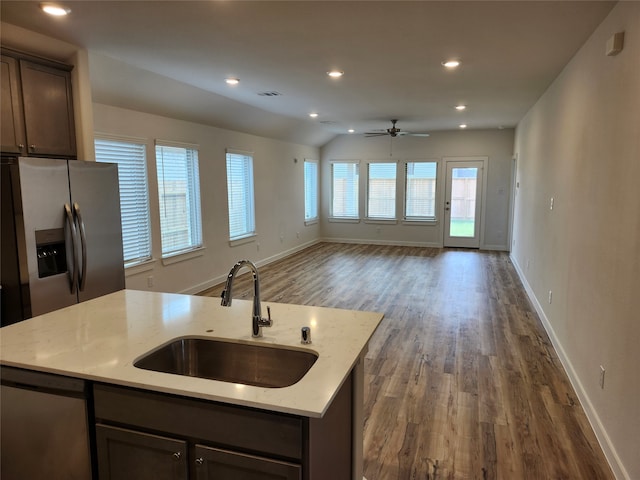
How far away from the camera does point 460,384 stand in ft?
10.6

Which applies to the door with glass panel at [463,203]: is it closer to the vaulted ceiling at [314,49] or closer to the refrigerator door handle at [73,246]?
the vaulted ceiling at [314,49]

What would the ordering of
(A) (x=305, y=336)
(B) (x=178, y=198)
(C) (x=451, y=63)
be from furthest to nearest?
(B) (x=178, y=198) < (C) (x=451, y=63) < (A) (x=305, y=336)

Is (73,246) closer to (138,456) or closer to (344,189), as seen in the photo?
(138,456)

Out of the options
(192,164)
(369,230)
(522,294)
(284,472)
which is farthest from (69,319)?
(369,230)

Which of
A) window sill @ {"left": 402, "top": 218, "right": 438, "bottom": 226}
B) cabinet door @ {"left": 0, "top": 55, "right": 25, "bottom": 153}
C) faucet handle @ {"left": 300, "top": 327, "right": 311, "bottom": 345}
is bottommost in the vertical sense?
window sill @ {"left": 402, "top": 218, "right": 438, "bottom": 226}

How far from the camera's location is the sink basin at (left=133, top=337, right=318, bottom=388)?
67.7 inches

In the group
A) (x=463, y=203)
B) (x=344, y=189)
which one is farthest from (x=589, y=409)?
(x=344, y=189)

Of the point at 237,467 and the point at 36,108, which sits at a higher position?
the point at 36,108

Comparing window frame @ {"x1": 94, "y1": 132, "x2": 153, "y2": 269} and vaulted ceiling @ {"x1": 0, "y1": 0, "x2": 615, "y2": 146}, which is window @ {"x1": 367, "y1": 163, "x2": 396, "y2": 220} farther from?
window frame @ {"x1": 94, "y1": 132, "x2": 153, "y2": 269}

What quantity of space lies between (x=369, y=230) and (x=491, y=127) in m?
Result: 3.58

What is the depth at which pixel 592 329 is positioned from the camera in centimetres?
274

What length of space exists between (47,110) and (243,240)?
3996mm

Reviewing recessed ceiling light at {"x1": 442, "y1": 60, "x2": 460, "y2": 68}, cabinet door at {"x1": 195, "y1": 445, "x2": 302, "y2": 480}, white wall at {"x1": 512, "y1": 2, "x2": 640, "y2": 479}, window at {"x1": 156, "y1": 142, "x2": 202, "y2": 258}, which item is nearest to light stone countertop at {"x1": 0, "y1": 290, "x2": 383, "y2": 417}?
cabinet door at {"x1": 195, "y1": 445, "x2": 302, "y2": 480}

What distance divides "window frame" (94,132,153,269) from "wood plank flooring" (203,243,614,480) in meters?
1.27
